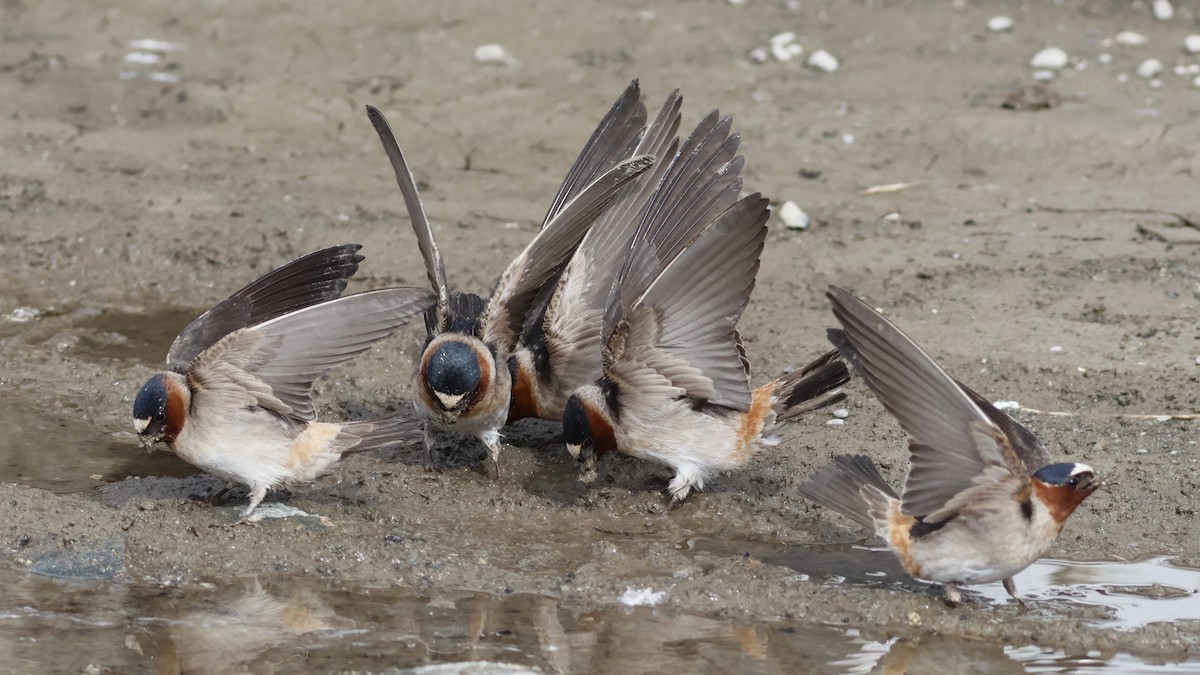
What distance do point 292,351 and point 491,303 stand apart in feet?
3.94

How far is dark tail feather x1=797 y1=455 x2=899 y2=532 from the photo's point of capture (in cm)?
541

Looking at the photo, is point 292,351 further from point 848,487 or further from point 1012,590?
point 1012,590

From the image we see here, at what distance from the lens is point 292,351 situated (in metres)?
5.85

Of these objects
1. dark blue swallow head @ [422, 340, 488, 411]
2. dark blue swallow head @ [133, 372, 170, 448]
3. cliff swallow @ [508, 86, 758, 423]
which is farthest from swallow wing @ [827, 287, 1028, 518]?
dark blue swallow head @ [133, 372, 170, 448]

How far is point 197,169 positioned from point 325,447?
4626 mm

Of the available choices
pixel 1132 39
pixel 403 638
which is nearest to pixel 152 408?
pixel 403 638

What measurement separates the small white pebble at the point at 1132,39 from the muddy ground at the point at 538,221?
0.41ft

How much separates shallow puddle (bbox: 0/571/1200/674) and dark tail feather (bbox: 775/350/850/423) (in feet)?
4.23

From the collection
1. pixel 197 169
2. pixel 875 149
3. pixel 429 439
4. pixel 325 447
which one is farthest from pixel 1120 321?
pixel 197 169

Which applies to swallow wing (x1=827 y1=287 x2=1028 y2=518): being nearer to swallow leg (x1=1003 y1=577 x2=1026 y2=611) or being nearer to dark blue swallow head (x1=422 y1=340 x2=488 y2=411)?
swallow leg (x1=1003 y1=577 x2=1026 y2=611)

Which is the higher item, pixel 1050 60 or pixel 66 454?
pixel 1050 60

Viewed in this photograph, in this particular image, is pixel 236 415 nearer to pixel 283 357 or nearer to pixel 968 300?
pixel 283 357

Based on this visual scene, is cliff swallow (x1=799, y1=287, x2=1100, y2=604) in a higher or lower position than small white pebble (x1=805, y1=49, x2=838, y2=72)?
higher

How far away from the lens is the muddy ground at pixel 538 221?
5.87 meters
